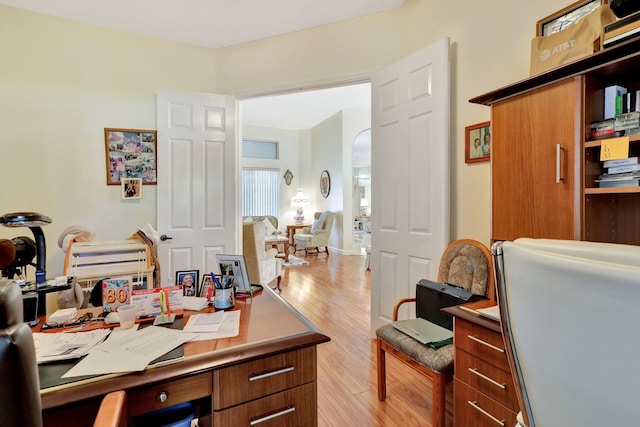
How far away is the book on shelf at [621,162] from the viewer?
114 cm

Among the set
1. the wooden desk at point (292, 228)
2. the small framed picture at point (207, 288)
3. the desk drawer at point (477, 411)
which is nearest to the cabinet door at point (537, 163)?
the desk drawer at point (477, 411)

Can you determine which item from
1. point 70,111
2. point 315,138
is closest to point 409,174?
point 70,111

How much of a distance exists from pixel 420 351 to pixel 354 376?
77 cm

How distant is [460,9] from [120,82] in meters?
3.20

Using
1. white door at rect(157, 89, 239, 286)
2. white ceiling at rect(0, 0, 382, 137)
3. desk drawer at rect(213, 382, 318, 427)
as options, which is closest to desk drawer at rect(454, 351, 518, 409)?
desk drawer at rect(213, 382, 318, 427)

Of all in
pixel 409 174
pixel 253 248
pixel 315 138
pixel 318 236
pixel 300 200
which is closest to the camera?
pixel 409 174

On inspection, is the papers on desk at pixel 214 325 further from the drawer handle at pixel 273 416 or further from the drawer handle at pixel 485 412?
the drawer handle at pixel 485 412

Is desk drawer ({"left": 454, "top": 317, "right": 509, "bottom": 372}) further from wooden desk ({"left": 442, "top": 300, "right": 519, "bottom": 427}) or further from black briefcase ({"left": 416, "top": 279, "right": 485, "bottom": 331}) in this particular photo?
black briefcase ({"left": 416, "top": 279, "right": 485, "bottom": 331})

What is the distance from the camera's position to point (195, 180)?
3248 mm

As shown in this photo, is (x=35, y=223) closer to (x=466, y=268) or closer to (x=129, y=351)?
(x=129, y=351)

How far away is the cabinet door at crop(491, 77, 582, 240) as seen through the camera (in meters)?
1.27

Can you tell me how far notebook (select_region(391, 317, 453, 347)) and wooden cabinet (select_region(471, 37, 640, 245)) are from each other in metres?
0.66

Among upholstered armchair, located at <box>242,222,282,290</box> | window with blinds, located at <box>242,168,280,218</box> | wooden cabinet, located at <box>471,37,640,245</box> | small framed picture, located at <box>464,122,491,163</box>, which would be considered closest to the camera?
wooden cabinet, located at <box>471,37,640,245</box>

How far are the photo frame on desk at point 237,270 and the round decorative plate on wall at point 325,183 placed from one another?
6334mm
